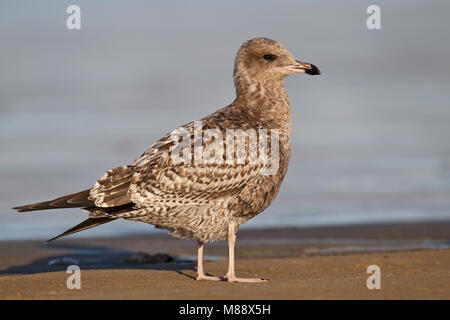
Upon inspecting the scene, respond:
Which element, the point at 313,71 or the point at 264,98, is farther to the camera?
the point at 313,71

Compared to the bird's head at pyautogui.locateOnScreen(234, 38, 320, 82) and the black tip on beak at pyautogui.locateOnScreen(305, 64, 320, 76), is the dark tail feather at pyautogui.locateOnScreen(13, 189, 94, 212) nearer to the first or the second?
the bird's head at pyautogui.locateOnScreen(234, 38, 320, 82)

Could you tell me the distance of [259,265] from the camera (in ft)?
35.7

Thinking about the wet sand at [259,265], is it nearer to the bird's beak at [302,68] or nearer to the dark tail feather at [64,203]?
the dark tail feather at [64,203]

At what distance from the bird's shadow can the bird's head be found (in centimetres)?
303

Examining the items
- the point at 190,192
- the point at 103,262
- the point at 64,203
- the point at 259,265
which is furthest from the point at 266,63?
the point at 103,262

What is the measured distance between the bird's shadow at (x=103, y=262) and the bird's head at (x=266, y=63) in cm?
303

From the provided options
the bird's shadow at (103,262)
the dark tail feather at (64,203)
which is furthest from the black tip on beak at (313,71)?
the dark tail feather at (64,203)

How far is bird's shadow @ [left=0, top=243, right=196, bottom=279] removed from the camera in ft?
37.3

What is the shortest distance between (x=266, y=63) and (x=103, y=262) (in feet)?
17.2

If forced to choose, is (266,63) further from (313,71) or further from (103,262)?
(103,262)

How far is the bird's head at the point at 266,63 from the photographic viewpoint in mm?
10078

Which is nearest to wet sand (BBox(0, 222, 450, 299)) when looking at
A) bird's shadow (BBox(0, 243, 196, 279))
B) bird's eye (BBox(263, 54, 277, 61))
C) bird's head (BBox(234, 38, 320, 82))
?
bird's shadow (BBox(0, 243, 196, 279))
